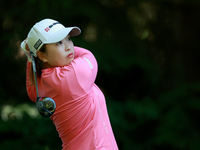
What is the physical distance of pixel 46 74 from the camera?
146 centimetres

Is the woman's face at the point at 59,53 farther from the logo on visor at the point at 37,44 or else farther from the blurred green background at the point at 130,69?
the blurred green background at the point at 130,69

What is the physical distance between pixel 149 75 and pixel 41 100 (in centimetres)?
211

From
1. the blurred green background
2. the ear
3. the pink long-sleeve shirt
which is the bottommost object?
the blurred green background

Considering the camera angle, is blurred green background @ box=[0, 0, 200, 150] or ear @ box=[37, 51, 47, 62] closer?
ear @ box=[37, 51, 47, 62]

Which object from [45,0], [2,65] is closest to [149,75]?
[45,0]

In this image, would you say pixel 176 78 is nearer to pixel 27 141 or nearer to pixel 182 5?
pixel 182 5

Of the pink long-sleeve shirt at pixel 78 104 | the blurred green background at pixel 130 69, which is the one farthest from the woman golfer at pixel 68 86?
the blurred green background at pixel 130 69

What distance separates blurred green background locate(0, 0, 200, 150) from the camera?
3295 mm

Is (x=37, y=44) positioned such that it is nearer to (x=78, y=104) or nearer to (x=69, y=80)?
(x=69, y=80)

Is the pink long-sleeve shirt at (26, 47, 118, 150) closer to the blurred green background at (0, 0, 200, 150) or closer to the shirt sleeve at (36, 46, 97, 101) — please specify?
the shirt sleeve at (36, 46, 97, 101)

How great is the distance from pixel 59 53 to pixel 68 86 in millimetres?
178

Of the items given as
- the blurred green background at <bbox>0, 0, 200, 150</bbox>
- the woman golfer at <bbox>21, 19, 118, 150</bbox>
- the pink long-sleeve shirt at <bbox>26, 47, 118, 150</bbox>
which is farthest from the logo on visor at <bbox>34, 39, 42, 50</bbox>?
the blurred green background at <bbox>0, 0, 200, 150</bbox>

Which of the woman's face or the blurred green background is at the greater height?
the woman's face

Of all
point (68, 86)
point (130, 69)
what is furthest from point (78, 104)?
point (130, 69)
